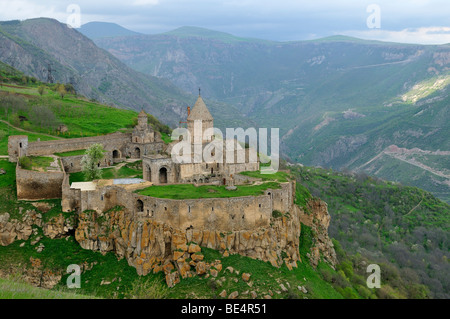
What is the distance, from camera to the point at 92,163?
43750 mm

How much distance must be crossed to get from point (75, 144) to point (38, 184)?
603 inches

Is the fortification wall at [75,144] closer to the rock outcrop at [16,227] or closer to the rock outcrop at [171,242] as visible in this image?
the rock outcrop at [16,227]

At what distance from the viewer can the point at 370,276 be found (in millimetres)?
43938

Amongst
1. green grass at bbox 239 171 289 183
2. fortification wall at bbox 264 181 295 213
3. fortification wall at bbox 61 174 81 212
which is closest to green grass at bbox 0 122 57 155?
fortification wall at bbox 61 174 81 212

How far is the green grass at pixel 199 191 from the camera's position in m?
34.8

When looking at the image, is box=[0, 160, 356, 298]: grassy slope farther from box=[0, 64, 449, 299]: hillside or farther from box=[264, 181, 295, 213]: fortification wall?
box=[264, 181, 295, 213]: fortification wall

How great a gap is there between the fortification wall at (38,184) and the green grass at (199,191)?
351 inches

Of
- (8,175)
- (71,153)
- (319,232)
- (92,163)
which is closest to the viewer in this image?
(8,175)

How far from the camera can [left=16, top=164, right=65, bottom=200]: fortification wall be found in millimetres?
38500

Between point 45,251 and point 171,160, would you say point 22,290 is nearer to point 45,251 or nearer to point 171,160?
point 45,251

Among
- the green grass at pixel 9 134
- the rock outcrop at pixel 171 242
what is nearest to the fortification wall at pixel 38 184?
the rock outcrop at pixel 171 242

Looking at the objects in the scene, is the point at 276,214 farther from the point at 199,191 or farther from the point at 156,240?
the point at 156,240

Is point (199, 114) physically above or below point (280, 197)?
above

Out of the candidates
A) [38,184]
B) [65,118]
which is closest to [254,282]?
[38,184]
